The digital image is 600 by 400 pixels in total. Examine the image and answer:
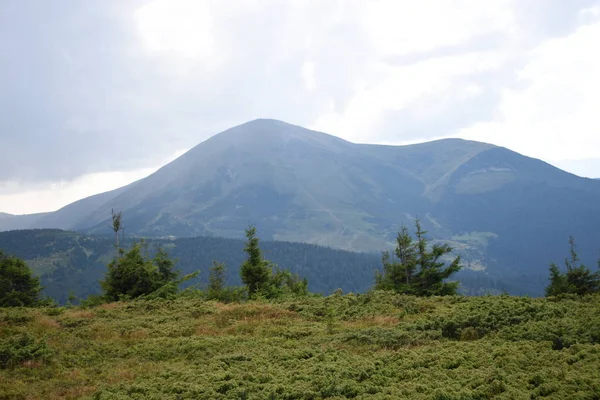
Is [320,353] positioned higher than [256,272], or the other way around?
[256,272]

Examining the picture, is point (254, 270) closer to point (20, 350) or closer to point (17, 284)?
point (20, 350)

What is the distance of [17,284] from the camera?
46.1 metres

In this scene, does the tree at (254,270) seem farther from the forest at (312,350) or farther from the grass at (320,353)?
the grass at (320,353)

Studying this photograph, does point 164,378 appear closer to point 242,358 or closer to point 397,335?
point 242,358

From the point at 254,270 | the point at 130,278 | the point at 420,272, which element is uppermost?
the point at 130,278

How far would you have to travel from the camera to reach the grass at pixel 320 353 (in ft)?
40.5

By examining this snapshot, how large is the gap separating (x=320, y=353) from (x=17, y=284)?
145ft

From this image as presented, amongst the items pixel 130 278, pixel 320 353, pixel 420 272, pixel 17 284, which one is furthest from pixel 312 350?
pixel 17 284

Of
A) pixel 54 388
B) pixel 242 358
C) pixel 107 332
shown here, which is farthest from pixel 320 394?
pixel 107 332

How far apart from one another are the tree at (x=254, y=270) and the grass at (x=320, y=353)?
1571 cm

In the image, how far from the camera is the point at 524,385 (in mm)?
11414

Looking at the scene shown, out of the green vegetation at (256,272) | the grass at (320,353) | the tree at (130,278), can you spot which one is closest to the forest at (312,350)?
the grass at (320,353)

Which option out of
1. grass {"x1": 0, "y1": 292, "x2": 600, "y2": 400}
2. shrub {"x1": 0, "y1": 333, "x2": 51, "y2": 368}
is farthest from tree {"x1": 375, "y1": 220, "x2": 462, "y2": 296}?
shrub {"x1": 0, "y1": 333, "x2": 51, "y2": 368}

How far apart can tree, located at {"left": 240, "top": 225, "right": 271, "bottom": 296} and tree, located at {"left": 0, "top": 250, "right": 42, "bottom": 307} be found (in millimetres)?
23677
